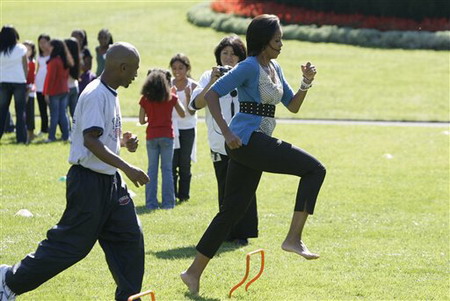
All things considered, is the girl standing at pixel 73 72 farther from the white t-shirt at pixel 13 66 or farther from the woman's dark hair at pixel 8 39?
the woman's dark hair at pixel 8 39

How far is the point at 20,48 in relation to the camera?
17250 millimetres

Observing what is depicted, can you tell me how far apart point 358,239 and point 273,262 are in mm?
1678

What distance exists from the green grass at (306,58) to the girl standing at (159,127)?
11146 millimetres

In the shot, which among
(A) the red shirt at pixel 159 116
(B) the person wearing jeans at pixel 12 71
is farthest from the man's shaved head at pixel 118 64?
(B) the person wearing jeans at pixel 12 71

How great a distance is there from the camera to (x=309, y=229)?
11.1 m

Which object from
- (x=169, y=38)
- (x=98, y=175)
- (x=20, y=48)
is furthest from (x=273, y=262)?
(x=169, y=38)

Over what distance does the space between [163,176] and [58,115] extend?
6.27m

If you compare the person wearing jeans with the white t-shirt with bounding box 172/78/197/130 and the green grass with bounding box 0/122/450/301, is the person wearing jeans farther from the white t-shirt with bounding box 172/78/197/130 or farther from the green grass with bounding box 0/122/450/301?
the white t-shirt with bounding box 172/78/197/130

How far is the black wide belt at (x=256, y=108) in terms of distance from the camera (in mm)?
7355

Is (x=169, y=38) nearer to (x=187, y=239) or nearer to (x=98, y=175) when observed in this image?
(x=187, y=239)

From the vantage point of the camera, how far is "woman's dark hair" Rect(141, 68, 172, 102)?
11.8 meters

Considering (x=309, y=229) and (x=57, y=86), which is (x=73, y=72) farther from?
(x=309, y=229)

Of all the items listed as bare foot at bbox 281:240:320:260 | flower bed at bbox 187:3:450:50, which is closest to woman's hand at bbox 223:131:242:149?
bare foot at bbox 281:240:320:260

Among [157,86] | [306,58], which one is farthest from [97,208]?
[306,58]
